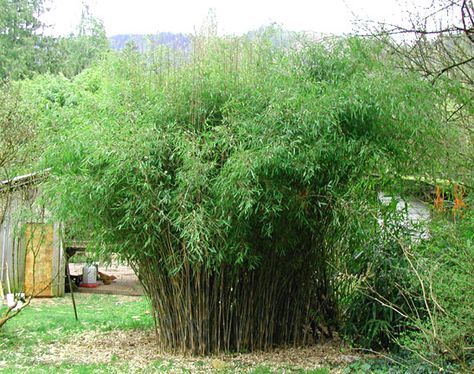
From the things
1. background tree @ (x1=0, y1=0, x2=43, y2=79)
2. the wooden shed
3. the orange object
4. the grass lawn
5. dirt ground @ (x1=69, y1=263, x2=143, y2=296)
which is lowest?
dirt ground @ (x1=69, y1=263, x2=143, y2=296)

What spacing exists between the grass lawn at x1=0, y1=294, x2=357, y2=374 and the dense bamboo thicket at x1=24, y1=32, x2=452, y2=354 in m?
0.26

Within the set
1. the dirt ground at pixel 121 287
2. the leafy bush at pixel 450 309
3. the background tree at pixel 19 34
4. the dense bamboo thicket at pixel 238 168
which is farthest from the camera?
the background tree at pixel 19 34

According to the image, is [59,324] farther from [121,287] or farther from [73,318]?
[121,287]

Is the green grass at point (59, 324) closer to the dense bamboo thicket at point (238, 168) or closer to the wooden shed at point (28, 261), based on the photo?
the wooden shed at point (28, 261)

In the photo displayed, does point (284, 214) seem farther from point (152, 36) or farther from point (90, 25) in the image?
point (90, 25)

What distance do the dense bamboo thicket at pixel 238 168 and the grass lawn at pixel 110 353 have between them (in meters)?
0.26

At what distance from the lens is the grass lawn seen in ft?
16.6

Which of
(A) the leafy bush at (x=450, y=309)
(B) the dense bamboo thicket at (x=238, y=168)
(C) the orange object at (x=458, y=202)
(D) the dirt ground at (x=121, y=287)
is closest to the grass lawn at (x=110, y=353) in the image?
(B) the dense bamboo thicket at (x=238, y=168)

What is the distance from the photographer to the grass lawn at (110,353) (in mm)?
5066

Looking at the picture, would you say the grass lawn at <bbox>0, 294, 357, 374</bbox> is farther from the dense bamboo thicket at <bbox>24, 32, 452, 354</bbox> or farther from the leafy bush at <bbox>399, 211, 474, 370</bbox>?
the leafy bush at <bbox>399, 211, 474, 370</bbox>

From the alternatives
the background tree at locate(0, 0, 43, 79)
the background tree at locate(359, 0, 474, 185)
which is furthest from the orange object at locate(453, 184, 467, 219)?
the background tree at locate(0, 0, 43, 79)

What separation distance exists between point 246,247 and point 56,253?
5382mm

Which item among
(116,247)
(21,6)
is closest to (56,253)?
(116,247)

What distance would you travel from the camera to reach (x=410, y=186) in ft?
18.6
